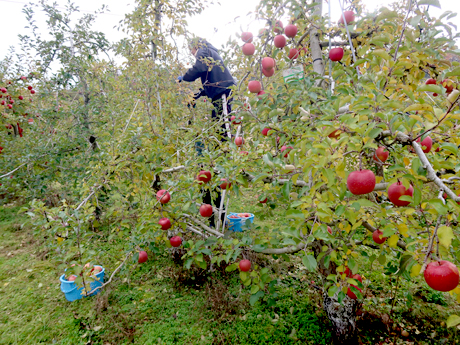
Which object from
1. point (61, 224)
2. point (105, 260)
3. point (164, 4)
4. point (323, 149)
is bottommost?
point (105, 260)

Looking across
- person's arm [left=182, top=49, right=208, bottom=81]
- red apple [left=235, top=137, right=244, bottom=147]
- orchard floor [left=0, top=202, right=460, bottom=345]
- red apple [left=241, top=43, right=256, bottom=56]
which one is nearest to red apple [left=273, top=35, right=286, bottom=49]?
red apple [left=241, top=43, right=256, bottom=56]

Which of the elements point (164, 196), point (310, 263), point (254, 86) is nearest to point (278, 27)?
point (254, 86)

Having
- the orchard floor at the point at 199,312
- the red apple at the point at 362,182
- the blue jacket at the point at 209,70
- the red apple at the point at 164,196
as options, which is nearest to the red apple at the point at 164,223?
the red apple at the point at 164,196

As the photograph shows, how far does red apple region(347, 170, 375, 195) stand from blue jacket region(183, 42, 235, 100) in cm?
264

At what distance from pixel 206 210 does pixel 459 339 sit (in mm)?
2279

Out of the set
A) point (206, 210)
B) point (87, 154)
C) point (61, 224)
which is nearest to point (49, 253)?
point (87, 154)

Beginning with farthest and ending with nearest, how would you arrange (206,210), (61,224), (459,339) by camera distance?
(206,210), (459,339), (61,224)

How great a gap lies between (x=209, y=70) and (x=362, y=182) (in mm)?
2852

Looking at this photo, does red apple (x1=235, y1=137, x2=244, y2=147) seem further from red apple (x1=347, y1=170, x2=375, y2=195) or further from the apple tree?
red apple (x1=347, y1=170, x2=375, y2=195)

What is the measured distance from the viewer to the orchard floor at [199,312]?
210cm

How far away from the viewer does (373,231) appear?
167 cm

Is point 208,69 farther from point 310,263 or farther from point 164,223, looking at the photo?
point 310,263

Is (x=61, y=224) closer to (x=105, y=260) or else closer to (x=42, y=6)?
(x=105, y=260)

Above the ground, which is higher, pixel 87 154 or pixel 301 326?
pixel 87 154
